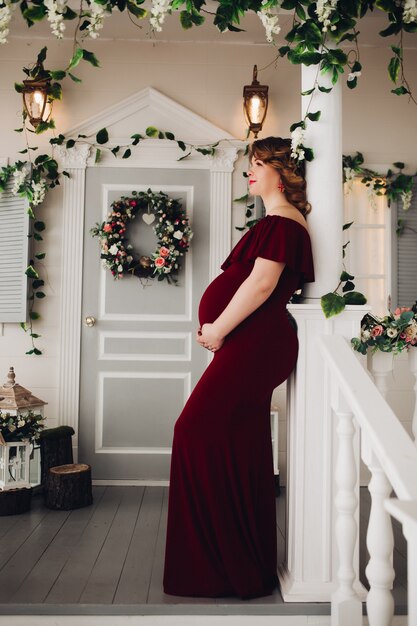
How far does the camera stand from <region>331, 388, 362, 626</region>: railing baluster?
6.11ft

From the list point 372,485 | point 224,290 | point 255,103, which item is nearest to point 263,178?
point 224,290

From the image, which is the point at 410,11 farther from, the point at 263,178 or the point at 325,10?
the point at 263,178

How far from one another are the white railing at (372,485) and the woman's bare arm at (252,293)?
264mm

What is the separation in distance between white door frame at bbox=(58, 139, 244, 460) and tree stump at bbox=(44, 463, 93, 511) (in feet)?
2.08

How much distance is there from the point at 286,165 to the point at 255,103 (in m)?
1.80

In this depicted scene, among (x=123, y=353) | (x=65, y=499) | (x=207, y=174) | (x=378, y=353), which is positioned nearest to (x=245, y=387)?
(x=378, y=353)

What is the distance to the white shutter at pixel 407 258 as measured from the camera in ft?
13.6

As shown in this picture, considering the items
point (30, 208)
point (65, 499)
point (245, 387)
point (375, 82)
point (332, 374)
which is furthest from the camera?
point (375, 82)

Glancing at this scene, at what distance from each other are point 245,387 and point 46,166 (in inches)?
99.3

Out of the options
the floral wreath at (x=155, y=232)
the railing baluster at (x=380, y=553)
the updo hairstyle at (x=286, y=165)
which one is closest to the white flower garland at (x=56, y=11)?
the updo hairstyle at (x=286, y=165)

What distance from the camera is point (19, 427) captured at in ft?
11.3

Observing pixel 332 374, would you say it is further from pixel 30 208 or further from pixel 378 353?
pixel 30 208

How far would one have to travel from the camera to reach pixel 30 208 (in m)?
3.93

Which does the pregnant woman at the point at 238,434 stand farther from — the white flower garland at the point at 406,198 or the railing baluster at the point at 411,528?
the white flower garland at the point at 406,198
